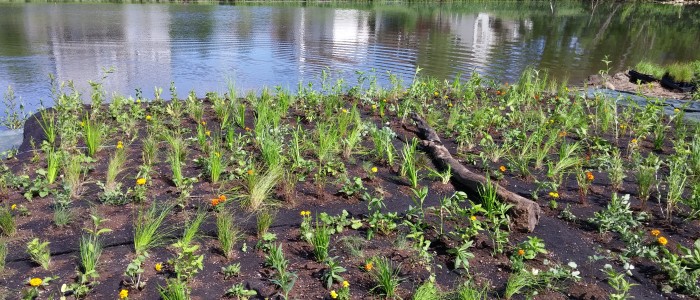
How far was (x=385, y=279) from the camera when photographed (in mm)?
2826

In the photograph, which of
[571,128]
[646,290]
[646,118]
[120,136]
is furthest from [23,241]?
[646,118]

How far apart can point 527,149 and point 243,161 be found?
271 cm

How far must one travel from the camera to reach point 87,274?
2.80m

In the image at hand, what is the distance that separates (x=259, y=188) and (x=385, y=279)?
139 centimetres

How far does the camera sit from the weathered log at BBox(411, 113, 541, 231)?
142 inches

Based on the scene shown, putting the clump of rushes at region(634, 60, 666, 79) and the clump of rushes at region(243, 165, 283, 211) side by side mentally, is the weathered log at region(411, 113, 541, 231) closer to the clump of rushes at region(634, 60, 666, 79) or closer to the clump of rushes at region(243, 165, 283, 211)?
the clump of rushes at region(243, 165, 283, 211)

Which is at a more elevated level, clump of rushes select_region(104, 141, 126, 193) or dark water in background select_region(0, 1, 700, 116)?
dark water in background select_region(0, 1, 700, 116)

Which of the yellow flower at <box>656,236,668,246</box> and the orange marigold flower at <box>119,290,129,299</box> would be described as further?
the yellow flower at <box>656,236,668,246</box>

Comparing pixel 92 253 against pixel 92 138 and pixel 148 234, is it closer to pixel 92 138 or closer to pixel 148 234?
pixel 148 234

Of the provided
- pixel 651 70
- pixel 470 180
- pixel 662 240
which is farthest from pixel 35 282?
pixel 651 70

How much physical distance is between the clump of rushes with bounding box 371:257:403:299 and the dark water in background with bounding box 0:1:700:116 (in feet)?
22.4

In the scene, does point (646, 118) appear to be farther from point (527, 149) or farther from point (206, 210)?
point (206, 210)

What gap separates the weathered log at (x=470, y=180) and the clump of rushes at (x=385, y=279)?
1118 mm

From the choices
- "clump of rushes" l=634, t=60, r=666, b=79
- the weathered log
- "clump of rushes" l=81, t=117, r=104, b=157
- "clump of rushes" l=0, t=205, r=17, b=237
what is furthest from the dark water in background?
"clump of rushes" l=0, t=205, r=17, b=237
